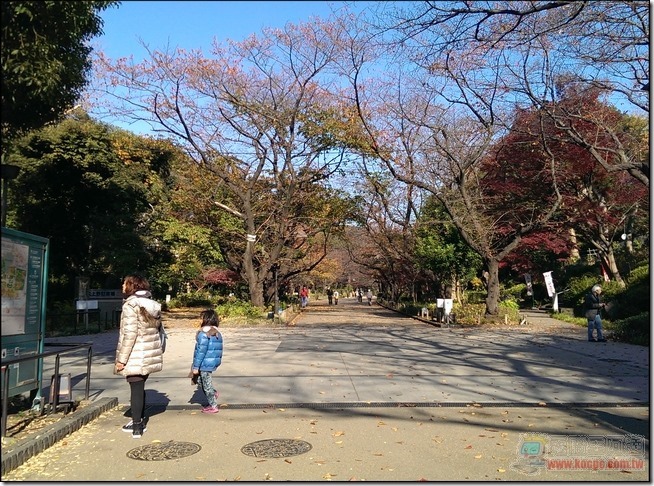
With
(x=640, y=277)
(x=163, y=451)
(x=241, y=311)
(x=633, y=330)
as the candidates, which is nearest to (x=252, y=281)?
(x=241, y=311)

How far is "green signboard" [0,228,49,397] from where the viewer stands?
6.05 m

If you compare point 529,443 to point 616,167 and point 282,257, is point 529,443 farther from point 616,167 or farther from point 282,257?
point 282,257

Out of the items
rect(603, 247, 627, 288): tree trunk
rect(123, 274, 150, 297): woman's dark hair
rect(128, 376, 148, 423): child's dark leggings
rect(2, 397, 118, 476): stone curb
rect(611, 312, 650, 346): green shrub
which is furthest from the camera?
rect(603, 247, 627, 288): tree trunk

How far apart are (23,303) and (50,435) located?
63.6 inches

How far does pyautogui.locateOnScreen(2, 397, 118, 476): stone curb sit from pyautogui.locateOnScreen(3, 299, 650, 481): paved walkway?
0.09 metres

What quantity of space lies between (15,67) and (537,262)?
34.9 meters

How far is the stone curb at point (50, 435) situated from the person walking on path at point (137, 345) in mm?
663

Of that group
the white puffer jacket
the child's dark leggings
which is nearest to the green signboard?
the white puffer jacket

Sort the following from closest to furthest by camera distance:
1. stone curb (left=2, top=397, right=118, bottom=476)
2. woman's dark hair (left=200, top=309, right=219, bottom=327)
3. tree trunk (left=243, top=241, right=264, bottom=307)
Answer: stone curb (left=2, top=397, right=118, bottom=476), woman's dark hair (left=200, top=309, right=219, bottom=327), tree trunk (left=243, top=241, right=264, bottom=307)

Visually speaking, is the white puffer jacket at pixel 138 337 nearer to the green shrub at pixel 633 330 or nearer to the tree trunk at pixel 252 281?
the green shrub at pixel 633 330

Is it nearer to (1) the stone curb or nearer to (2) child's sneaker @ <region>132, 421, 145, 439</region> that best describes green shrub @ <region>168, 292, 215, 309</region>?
(1) the stone curb

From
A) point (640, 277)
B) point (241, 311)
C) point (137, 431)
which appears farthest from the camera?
point (241, 311)

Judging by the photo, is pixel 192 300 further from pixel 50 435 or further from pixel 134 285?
pixel 50 435

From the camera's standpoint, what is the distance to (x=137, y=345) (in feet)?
20.2
